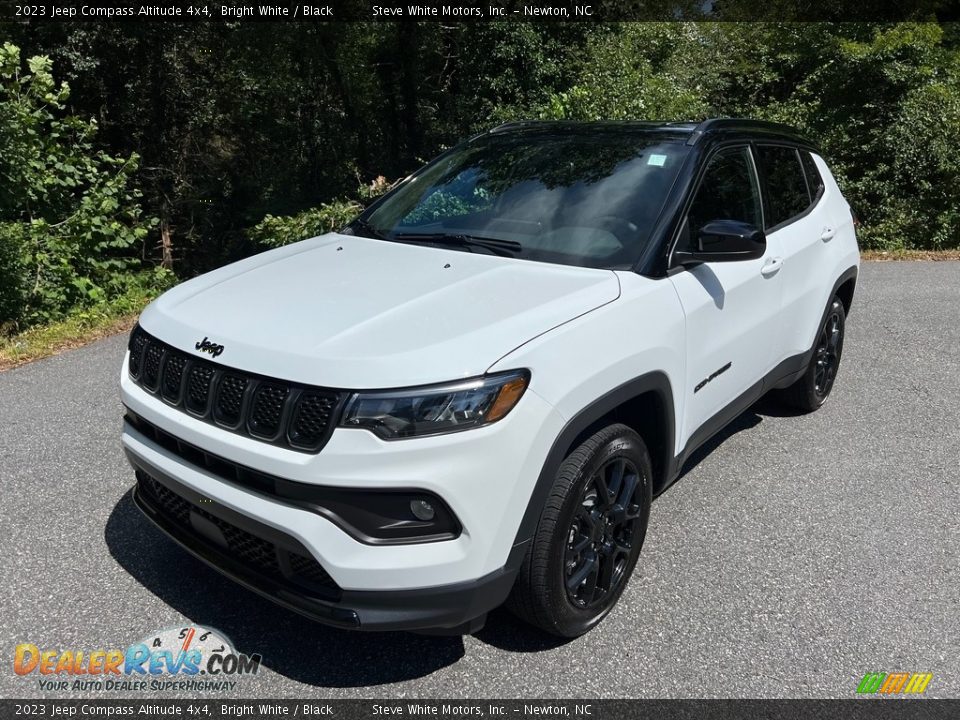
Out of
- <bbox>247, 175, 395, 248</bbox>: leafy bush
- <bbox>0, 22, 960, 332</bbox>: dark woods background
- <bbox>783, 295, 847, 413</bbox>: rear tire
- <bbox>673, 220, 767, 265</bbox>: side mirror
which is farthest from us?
<bbox>247, 175, 395, 248</bbox>: leafy bush

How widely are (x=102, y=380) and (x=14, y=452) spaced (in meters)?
1.29

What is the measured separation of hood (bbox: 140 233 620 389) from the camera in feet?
7.79

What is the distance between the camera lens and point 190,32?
50.7 ft

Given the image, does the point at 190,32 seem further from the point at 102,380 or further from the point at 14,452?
the point at 14,452

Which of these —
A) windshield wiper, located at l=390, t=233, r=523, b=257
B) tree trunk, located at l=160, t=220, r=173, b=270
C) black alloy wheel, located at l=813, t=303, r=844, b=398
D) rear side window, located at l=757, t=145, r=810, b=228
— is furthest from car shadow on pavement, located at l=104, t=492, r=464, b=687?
tree trunk, located at l=160, t=220, r=173, b=270

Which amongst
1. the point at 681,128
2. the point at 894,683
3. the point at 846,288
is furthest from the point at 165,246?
the point at 894,683

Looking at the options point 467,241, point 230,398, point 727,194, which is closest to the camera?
point 230,398

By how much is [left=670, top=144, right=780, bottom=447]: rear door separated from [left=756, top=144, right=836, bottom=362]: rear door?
5.6 inches

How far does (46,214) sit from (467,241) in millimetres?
8301

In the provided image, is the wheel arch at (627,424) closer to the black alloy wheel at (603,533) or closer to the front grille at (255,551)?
the black alloy wheel at (603,533)

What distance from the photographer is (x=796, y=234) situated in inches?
170

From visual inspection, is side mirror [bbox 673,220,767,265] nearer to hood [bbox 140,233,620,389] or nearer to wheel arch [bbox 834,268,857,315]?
hood [bbox 140,233,620,389]

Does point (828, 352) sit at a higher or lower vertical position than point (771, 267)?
lower

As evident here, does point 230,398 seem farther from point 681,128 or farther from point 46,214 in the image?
point 46,214
